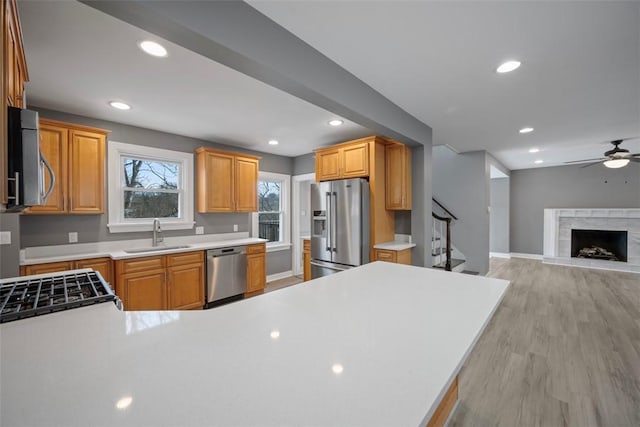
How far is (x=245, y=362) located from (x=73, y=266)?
306 centimetres

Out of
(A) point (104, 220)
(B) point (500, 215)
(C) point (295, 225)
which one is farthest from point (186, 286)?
(B) point (500, 215)

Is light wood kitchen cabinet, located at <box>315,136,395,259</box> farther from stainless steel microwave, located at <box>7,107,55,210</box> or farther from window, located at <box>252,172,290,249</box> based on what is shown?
stainless steel microwave, located at <box>7,107,55,210</box>

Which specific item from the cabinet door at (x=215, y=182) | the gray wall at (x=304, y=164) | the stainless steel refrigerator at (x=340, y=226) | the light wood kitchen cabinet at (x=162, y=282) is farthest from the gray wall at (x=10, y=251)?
the gray wall at (x=304, y=164)

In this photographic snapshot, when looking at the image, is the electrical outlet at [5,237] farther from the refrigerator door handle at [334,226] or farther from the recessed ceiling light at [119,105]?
the refrigerator door handle at [334,226]

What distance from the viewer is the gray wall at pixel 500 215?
7586 millimetres

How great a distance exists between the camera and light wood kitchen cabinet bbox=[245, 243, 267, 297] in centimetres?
425

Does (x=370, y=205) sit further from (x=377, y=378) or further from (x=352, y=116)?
(x=377, y=378)

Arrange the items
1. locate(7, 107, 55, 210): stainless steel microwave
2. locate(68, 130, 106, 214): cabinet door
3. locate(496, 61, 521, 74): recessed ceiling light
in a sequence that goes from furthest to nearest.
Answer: locate(68, 130, 106, 214): cabinet door
locate(496, 61, 521, 74): recessed ceiling light
locate(7, 107, 55, 210): stainless steel microwave

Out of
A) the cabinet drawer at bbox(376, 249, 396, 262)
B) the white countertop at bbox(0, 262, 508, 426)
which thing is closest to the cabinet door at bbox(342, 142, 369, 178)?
the cabinet drawer at bbox(376, 249, 396, 262)

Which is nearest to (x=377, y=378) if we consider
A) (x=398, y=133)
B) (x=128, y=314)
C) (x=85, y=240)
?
(x=128, y=314)

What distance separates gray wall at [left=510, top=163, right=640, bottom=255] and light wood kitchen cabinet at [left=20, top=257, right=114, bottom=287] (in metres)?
9.05

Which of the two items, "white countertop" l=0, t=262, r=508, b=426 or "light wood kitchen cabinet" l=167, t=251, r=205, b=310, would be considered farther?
"light wood kitchen cabinet" l=167, t=251, r=205, b=310

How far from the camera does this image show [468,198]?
5344 millimetres

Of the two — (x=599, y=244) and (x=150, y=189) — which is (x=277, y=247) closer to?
(x=150, y=189)
